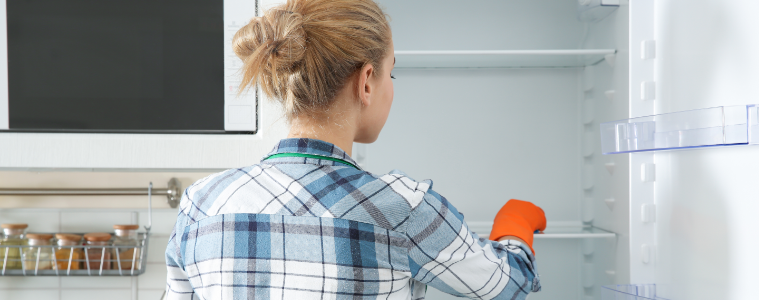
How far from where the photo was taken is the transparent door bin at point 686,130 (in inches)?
23.7

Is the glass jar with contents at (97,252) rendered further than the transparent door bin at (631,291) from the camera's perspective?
Yes

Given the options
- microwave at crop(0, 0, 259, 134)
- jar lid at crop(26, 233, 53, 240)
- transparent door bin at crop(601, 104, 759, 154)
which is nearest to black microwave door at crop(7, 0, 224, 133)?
microwave at crop(0, 0, 259, 134)

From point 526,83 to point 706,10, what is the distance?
642 mm

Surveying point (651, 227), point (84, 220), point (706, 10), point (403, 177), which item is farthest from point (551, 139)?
point (84, 220)

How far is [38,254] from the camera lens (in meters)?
1.18

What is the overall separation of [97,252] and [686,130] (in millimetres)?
1215

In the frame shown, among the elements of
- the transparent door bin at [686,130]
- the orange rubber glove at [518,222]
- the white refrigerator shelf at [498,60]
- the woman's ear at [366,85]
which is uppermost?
the white refrigerator shelf at [498,60]

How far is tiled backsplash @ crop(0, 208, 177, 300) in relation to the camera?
1287mm

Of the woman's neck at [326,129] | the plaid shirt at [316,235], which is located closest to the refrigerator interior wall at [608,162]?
the plaid shirt at [316,235]

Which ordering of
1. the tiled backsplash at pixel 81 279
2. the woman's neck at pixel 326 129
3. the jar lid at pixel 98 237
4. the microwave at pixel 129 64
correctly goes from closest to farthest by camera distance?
the woman's neck at pixel 326 129 < the microwave at pixel 129 64 < the jar lid at pixel 98 237 < the tiled backsplash at pixel 81 279

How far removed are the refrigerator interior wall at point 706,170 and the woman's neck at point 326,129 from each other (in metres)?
0.51

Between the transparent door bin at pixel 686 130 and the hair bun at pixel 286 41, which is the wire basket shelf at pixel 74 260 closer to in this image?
the hair bun at pixel 286 41

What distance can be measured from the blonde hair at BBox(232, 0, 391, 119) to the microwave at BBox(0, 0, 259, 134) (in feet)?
0.89

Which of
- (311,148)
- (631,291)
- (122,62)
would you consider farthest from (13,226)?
(631,291)
